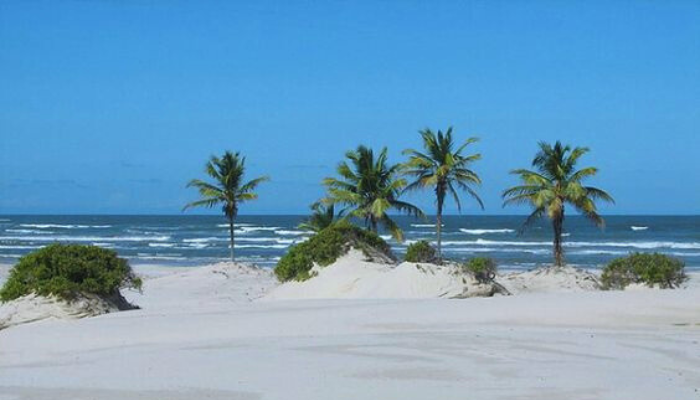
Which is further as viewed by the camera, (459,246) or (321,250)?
(459,246)

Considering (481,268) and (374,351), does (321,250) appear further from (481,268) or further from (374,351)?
(374,351)

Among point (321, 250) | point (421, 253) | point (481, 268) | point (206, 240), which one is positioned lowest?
point (481, 268)

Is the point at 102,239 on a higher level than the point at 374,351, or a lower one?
higher

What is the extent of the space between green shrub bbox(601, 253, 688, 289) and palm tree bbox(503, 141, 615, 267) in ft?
19.4

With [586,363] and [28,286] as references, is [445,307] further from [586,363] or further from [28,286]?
[28,286]

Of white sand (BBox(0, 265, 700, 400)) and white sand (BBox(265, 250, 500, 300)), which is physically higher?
white sand (BBox(265, 250, 500, 300))

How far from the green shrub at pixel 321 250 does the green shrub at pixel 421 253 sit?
1179 mm

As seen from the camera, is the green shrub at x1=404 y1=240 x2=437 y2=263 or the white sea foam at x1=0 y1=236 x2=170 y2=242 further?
the white sea foam at x1=0 y1=236 x2=170 y2=242

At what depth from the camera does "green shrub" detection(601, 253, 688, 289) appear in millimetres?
24969

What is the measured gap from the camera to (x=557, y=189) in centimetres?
3200

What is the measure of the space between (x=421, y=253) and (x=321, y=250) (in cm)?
334

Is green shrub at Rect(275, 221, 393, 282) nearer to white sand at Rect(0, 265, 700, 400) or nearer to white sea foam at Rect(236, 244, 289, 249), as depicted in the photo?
white sand at Rect(0, 265, 700, 400)

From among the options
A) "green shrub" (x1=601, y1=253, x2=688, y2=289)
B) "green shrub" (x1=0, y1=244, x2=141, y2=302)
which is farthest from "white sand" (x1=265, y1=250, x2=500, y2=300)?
"green shrub" (x1=0, y1=244, x2=141, y2=302)

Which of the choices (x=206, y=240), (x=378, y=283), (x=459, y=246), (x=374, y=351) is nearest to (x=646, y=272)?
(x=378, y=283)
